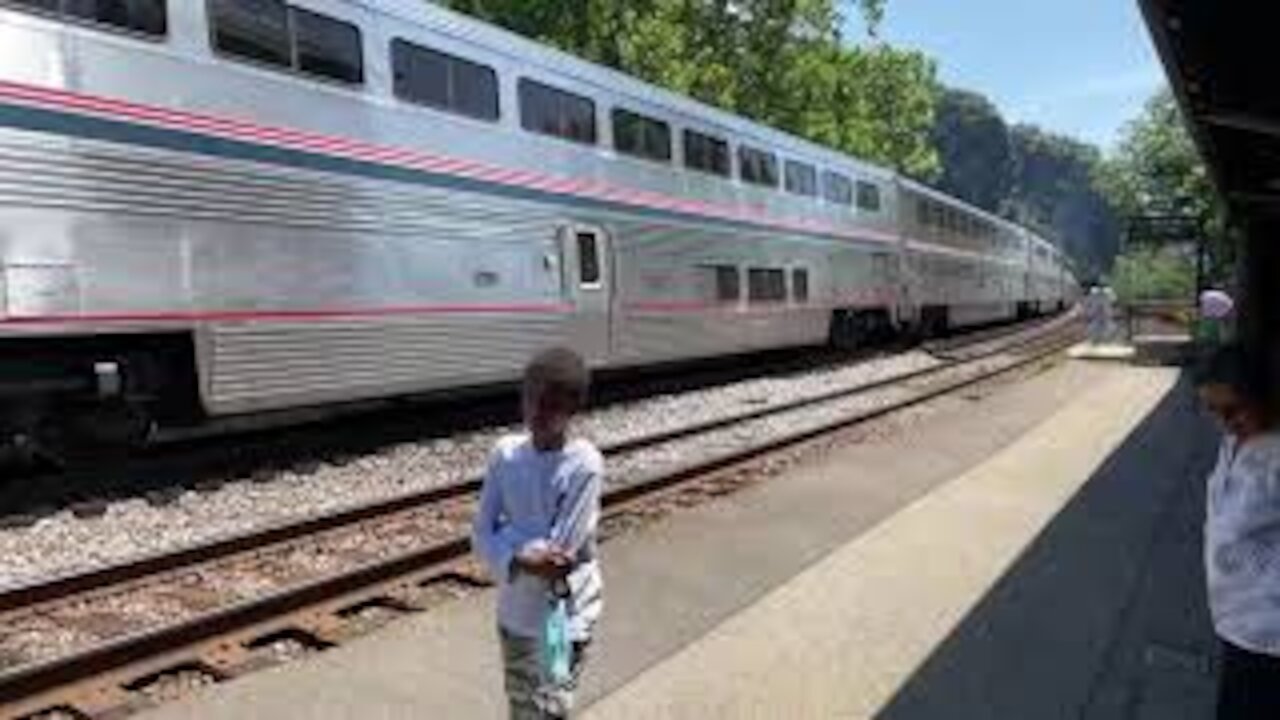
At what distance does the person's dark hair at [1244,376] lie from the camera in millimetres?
5301

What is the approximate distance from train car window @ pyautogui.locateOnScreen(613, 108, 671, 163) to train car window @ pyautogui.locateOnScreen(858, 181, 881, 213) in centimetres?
1115

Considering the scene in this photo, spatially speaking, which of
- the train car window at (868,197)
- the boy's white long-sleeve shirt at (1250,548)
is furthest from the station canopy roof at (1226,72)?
the train car window at (868,197)

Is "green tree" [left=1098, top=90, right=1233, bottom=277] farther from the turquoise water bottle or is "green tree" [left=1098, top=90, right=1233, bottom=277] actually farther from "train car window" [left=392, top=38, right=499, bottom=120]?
the turquoise water bottle

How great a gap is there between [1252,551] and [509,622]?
1949 millimetres

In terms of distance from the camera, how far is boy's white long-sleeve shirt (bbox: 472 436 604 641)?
5316 mm

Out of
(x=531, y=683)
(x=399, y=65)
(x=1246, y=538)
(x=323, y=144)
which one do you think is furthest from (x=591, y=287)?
(x=1246, y=538)

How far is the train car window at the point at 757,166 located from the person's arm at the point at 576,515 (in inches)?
839

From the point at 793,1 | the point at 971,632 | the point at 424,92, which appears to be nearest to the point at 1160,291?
the point at 793,1

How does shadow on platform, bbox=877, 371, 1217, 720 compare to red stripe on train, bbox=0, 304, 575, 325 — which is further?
red stripe on train, bbox=0, 304, 575, 325

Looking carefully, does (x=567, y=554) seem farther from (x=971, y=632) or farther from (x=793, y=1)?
(x=793, y=1)

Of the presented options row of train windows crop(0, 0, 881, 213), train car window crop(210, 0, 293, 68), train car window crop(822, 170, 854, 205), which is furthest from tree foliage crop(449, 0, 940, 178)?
train car window crop(210, 0, 293, 68)

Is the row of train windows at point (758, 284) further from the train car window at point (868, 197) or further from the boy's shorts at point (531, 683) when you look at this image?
the boy's shorts at point (531, 683)

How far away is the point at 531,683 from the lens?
543 centimetres

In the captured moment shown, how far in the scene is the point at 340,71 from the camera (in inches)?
606
